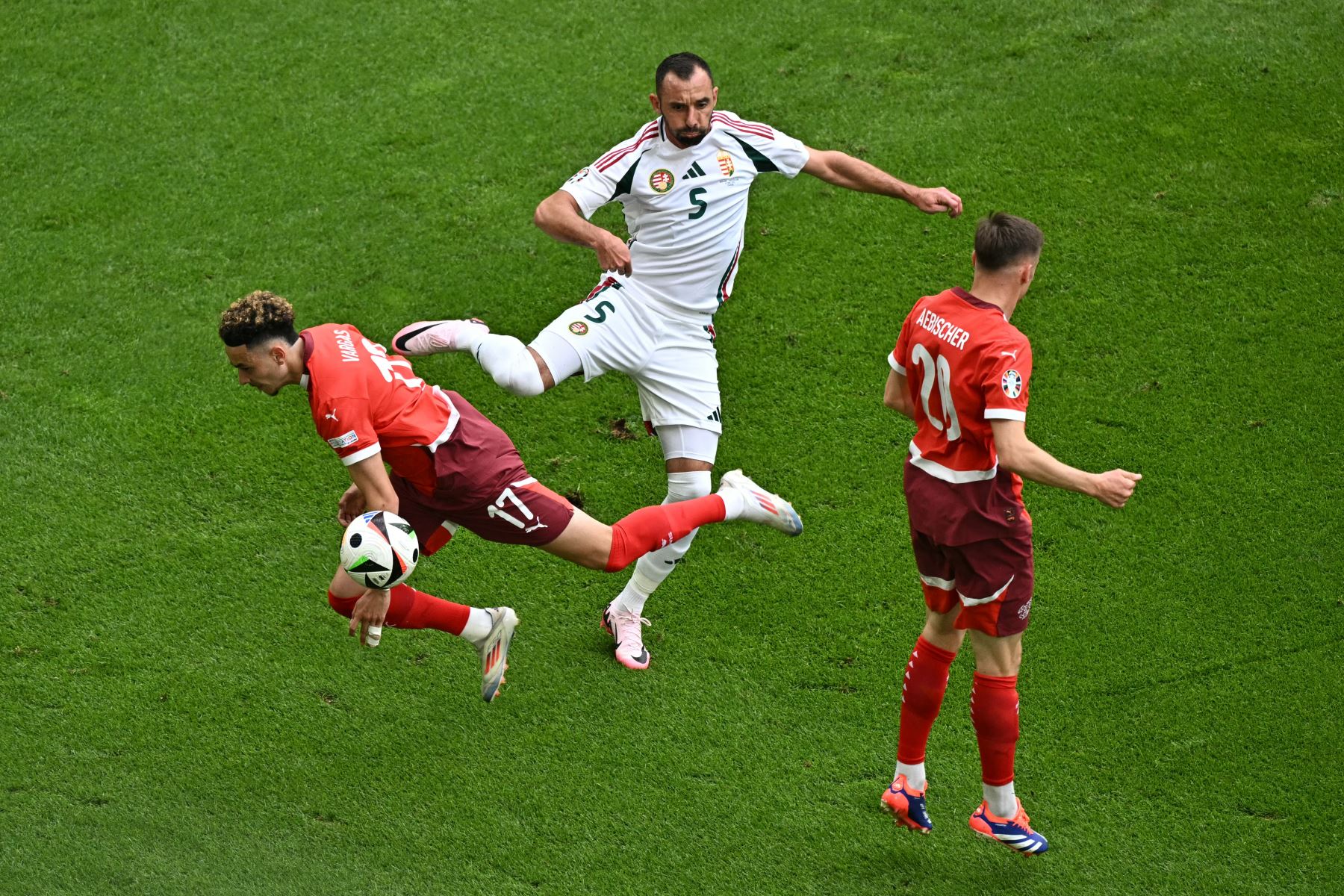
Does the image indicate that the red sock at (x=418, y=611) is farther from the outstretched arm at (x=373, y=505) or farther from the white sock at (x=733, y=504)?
the white sock at (x=733, y=504)

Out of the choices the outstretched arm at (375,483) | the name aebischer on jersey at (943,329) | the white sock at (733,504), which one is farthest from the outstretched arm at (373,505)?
the name aebischer on jersey at (943,329)

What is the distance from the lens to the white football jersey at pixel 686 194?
5812 millimetres

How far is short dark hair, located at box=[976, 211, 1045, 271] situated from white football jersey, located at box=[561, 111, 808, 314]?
1661 mm

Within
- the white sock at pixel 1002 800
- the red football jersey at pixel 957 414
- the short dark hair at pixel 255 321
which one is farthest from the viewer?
the white sock at pixel 1002 800

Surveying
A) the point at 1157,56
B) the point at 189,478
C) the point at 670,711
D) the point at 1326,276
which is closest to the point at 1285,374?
the point at 1326,276

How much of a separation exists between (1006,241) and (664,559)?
86.4 inches

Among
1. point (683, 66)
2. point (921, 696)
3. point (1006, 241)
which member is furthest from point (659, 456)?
point (1006, 241)

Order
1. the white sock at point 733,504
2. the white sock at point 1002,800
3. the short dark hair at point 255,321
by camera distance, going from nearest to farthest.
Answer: the short dark hair at point 255,321, the white sock at point 1002,800, the white sock at point 733,504

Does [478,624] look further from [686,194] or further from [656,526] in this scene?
[686,194]

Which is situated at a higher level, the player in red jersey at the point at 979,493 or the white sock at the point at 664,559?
the player in red jersey at the point at 979,493

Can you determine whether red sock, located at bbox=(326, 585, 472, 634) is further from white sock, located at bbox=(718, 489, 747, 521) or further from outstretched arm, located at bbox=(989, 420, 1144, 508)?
outstretched arm, located at bbox=(989, 420, 1144, 508)

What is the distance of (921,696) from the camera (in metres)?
4.88

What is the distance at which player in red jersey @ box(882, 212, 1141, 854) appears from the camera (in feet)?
13.8

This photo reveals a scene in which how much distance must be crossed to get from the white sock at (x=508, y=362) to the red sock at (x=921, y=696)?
6.64 feet
